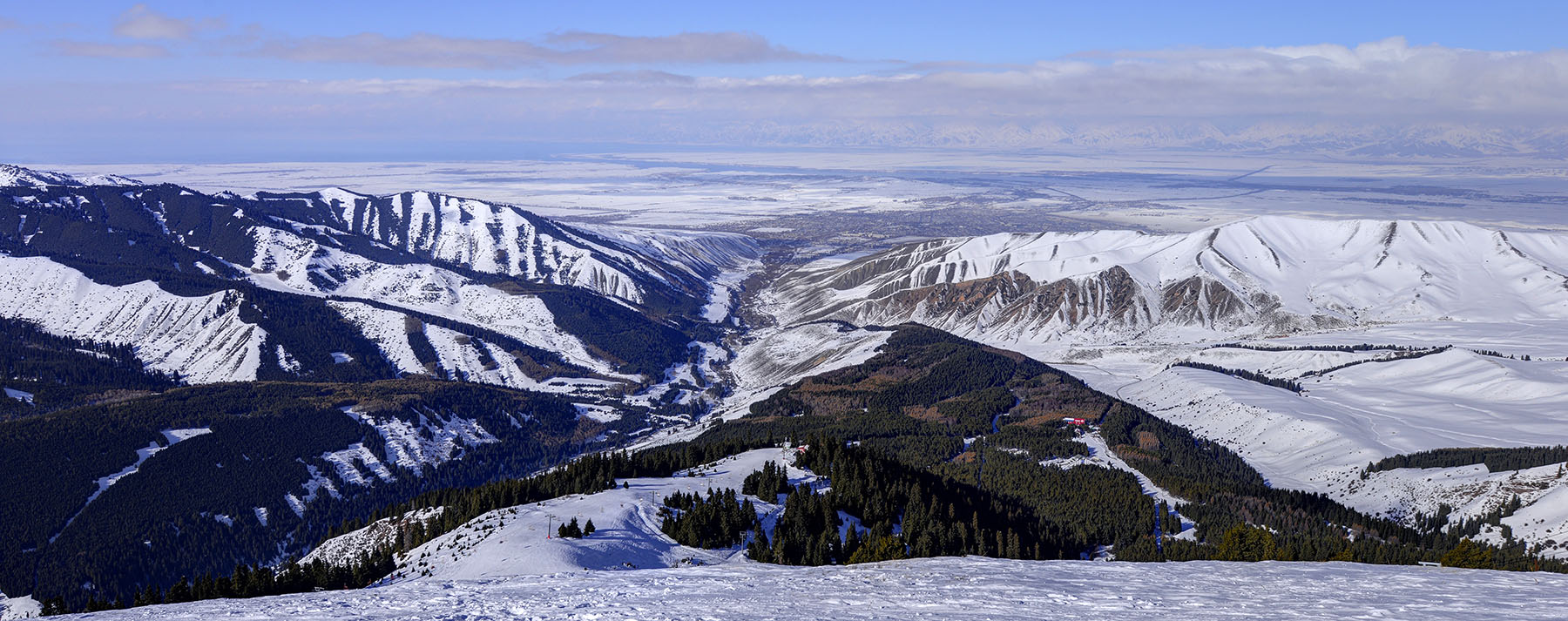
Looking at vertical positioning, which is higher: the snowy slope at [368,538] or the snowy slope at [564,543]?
the snowy slope at [564,543]

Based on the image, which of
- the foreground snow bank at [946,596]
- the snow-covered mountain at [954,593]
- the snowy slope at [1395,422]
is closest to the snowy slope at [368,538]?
the snow-covered mountain at [954,593]

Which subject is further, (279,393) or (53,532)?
(279,393)

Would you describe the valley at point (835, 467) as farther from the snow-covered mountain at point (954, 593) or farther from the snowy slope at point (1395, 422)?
the snow-covered mountain at point (954, 593)

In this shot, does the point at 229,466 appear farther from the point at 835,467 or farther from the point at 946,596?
the point at 946,596

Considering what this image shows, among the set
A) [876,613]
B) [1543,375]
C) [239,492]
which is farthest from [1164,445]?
[239,492]

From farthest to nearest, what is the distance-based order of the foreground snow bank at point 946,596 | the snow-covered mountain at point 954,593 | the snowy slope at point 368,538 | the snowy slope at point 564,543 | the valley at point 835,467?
the snowy slope at point 368,538 < the valley at point 835,467 < the snowy slope at point 564,543 < the snow-covered mountain at point 954,593 < the foreground snow bank at point 946,596

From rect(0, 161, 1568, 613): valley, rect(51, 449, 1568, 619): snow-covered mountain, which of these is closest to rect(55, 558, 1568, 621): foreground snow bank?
rect(51, 449, 1568, 619): snow-covered mountain

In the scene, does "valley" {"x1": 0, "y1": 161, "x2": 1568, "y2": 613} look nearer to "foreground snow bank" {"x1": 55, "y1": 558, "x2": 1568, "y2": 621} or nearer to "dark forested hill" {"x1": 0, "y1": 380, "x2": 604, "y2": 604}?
"dark forested hill" {"x1": 0, "y1": 380, "x2": 604, "y2": 604}

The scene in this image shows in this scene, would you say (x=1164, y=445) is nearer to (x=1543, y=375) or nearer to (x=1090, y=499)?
(x=1090, y=499)
